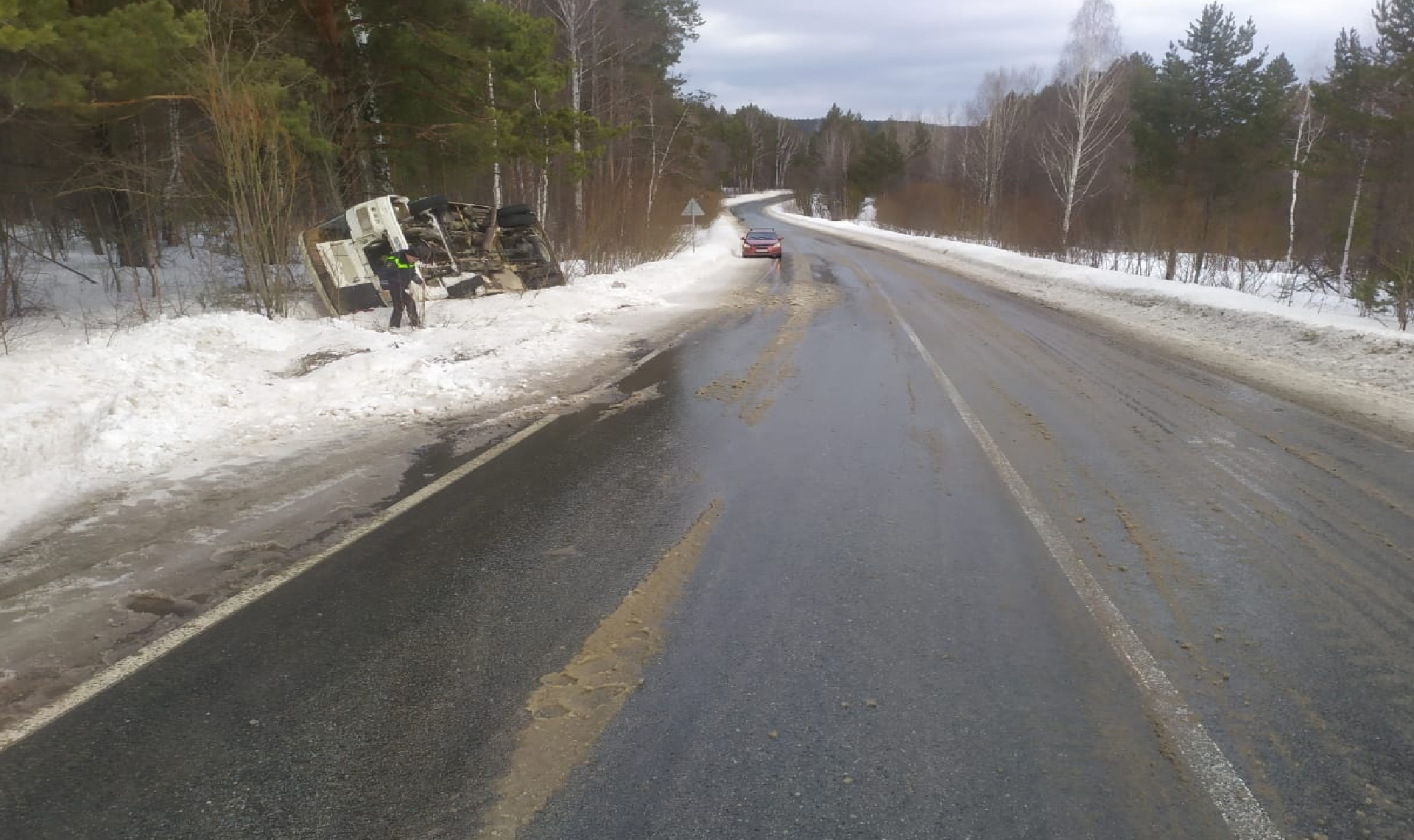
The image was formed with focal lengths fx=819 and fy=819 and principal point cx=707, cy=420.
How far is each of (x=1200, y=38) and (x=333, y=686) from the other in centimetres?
4407

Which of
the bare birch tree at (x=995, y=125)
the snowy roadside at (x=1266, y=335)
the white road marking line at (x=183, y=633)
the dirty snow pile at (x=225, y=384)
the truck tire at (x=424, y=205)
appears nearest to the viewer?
the white road marking line at (x=183, y=633)

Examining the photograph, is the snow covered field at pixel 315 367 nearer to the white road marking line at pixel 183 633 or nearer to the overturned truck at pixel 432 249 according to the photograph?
the overturned truck at pixel 432 249

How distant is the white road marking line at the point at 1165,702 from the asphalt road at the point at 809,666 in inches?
0.5

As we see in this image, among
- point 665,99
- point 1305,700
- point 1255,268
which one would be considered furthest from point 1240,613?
point 665,99

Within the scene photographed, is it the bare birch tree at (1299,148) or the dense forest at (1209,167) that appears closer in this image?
the dense forest at (1209,167)

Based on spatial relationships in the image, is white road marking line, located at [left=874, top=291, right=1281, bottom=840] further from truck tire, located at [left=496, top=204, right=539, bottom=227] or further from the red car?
the red car

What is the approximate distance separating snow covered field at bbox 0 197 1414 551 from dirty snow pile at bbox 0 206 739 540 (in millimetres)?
21

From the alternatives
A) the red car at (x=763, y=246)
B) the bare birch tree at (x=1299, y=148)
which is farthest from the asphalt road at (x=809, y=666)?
the bare birch tree at (x=1299, y=148)

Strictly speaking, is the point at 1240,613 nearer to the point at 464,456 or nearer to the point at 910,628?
the point at 910,628

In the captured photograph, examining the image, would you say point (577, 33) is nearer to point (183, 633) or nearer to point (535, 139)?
point (535, 139)

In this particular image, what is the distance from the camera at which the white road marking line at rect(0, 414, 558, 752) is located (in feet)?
9.80

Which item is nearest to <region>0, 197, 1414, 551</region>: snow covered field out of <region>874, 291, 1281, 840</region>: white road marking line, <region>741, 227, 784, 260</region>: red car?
<region>874, 291, 1281, 840</region>: white road marking line

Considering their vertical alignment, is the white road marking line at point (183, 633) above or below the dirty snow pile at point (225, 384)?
below

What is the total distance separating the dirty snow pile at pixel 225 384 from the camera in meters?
5.91
